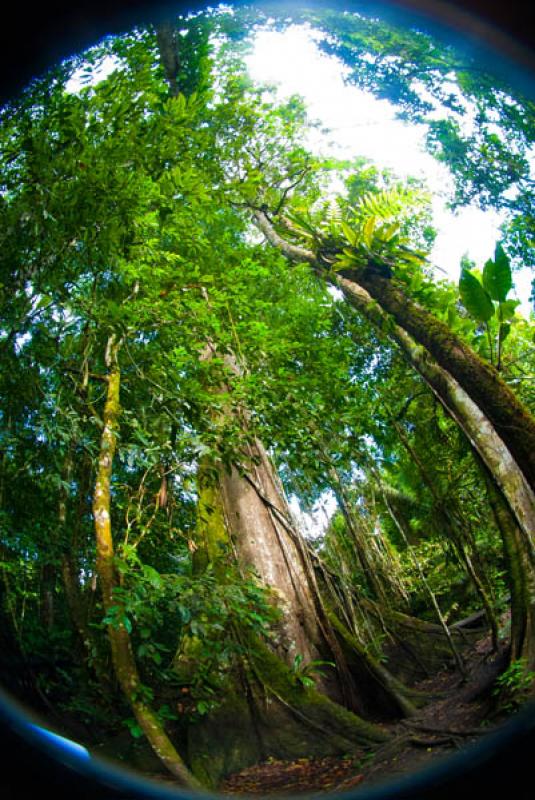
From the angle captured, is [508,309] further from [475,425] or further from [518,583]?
[518,583]

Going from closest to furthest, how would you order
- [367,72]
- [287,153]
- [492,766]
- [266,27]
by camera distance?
[492,766] → [266,27] → [367,72] → [287,153]

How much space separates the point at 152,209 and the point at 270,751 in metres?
4.04

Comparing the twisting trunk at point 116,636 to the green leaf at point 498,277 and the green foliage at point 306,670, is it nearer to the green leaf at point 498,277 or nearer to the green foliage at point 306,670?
the green foliage at point 306,670

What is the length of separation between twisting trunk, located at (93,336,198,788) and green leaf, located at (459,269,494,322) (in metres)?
2.45

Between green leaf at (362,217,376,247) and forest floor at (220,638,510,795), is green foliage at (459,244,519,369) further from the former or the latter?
forest floor at (220,638,510,795)

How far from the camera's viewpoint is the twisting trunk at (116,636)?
1613mm

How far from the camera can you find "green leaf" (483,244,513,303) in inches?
105

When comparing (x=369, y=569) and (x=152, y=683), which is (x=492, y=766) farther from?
(x=369, y=569)

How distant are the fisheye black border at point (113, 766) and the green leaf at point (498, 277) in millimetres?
1309

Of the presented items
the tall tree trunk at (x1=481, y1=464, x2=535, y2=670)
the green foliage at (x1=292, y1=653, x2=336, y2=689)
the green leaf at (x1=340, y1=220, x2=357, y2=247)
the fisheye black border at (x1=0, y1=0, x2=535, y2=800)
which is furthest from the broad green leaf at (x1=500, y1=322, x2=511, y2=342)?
the green foliage at (x1=292, y1=653, x2=336, y2=689)

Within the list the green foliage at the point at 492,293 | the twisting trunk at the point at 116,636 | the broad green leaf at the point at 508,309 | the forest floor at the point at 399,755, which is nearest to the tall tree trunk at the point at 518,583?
the forest floor at the point at 399,755

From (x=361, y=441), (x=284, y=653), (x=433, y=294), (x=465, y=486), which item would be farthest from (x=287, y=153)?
(x=284, y=653)

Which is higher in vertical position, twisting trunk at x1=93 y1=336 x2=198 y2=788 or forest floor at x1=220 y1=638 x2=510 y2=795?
twisting trunk at x1=93 y1=336 x2=198 y2=788

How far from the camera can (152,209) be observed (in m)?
3.49
